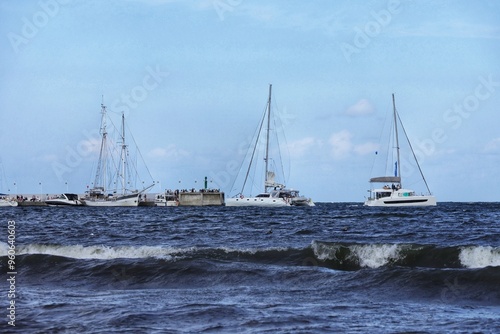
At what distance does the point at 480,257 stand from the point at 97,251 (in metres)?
15.2

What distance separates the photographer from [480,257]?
23.4 m

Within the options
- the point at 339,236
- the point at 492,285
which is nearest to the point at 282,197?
the point at 339,236

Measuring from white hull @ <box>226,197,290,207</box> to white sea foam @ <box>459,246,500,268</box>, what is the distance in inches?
3499

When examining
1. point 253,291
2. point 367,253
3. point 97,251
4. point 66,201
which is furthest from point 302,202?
point 253,291

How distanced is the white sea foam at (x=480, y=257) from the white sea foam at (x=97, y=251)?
10711mm

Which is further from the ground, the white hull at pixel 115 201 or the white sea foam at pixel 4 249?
the white hull at pixel 115 201

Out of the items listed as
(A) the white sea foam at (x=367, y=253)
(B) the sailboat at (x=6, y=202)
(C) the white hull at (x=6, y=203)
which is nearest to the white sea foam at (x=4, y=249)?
(A) the white sea foam at (x=367, y=253)

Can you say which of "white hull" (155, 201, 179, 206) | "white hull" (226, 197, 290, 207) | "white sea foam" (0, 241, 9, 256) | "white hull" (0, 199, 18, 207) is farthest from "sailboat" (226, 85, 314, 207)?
"white sea foam" (0, 241, 9, 256)

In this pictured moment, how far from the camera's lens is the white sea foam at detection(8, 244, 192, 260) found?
89.7 ft

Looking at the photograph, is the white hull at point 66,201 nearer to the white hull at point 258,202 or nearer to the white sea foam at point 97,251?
the white hull at point 258,202

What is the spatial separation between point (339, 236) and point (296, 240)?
3583mm

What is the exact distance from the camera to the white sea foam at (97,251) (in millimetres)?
27328

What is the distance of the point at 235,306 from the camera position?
14.8 meters

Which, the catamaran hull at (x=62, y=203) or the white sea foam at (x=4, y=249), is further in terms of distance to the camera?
the catamaran hull at (x=62, y=203)
